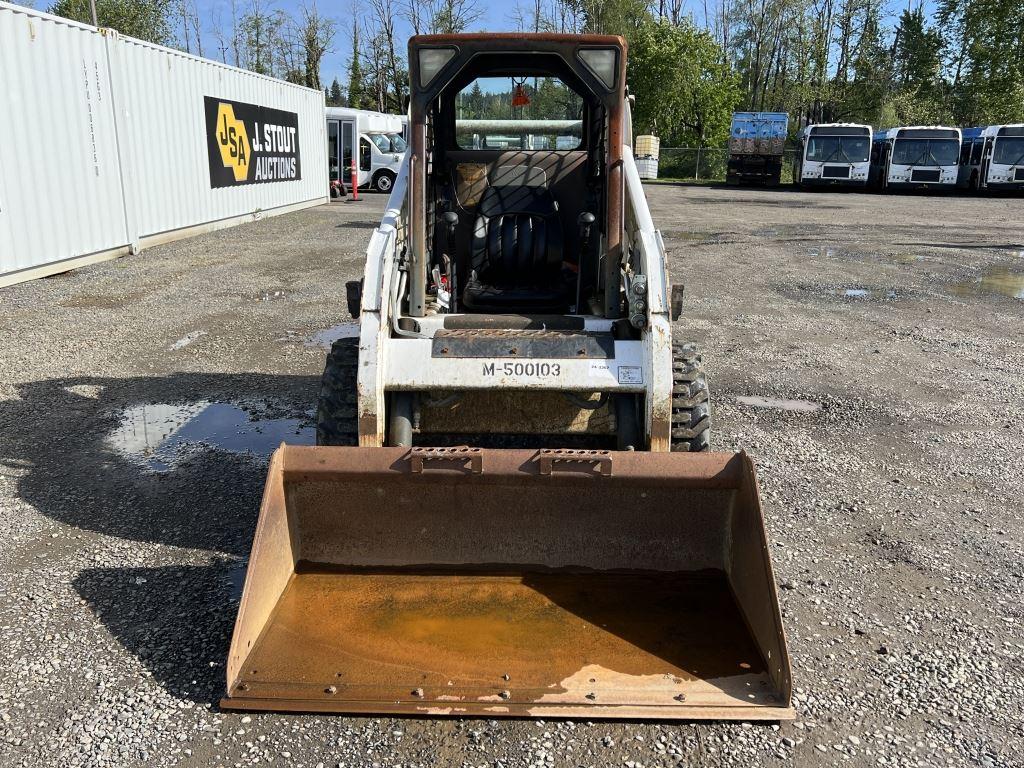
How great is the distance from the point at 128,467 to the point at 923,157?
116 feet

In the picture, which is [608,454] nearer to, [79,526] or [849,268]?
[79,526]

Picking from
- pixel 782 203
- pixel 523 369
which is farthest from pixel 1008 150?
pixel 523 369

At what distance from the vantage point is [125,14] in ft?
143

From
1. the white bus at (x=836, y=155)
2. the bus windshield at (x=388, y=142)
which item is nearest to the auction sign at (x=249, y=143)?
the bus windshield at (x=388, y=142)

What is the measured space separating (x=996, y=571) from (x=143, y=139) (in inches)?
548

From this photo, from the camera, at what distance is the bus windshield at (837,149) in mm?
34781

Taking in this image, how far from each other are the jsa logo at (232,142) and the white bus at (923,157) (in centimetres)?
2629

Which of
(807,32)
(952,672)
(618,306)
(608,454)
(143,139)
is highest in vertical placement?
(807,32)

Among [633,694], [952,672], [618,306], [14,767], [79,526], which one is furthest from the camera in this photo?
[618,306]

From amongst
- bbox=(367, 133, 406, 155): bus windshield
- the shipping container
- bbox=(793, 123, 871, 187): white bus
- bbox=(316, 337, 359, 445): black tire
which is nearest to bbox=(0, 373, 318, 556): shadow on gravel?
bbox=(316, 337, 359, 445): black tire

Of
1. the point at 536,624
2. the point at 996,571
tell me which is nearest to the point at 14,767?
the point at 536,624

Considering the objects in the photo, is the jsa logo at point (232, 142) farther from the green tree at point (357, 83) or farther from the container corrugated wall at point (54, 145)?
the green tree at point (357, 83)

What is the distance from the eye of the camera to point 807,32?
60.1 metres

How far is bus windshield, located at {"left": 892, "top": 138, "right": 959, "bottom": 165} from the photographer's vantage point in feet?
110
